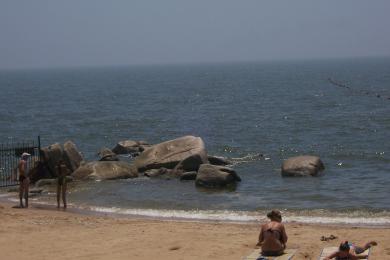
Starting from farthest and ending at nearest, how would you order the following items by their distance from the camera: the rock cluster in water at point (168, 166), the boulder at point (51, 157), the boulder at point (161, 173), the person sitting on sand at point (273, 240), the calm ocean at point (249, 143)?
1. the boulder at point (161, 173)
2. the boulder at point (51, 157)
3. the rock cluster in water at point (168, 166)
4. the calm ocean at point (249, 143)
5. the person sitting on sand at point (273, 240)

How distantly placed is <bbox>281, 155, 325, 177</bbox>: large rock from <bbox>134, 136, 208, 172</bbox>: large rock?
3.35 meters

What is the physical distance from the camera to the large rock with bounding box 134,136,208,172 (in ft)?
91.1

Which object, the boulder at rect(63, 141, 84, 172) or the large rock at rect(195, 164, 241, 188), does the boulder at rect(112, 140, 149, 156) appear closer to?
the boulder at rect(63, 141, 84, 172)

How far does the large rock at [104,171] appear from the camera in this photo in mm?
26438

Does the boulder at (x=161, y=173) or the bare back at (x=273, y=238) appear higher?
the bare back at (x=273, y=238)

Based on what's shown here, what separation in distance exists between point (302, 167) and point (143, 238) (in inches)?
476

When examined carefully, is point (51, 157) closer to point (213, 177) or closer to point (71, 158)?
point (71, 158)

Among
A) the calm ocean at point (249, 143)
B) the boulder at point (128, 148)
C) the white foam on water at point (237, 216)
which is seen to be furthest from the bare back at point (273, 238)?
the boulder at point (128, 148)

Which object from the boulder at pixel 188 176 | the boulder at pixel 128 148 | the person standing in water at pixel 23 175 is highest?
the person standing in water at pixel 23 175

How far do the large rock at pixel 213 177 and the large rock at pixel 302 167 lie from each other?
257 cm

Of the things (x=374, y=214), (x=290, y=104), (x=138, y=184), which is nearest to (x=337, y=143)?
(x=138, y=184)

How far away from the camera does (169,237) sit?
51.5ft

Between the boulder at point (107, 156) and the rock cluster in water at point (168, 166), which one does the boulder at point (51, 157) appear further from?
the boulder at point (107, 156)

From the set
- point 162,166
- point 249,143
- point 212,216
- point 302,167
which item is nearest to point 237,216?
point 212,216
